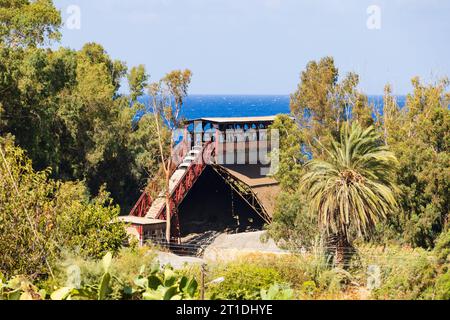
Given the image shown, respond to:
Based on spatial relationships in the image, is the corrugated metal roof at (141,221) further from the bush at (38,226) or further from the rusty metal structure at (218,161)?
the bush at (38,226)

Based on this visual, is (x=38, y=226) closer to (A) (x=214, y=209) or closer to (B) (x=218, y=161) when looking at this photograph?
(B) (x=218, y=161)

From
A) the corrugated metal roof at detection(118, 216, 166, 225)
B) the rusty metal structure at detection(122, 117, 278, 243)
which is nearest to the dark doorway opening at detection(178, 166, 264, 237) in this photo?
the rusty metal structure at detection(122, 117, 278, 243)

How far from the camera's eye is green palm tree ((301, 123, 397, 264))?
23016mm

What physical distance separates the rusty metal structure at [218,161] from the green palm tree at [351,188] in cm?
1366

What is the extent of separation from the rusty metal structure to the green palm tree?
13656mm

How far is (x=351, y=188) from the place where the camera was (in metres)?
23.0

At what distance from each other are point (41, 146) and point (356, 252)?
56.0ft

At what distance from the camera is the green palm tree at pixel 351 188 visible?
75.5ft

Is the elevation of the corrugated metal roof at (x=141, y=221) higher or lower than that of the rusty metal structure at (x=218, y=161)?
lower

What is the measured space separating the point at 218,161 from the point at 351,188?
51.9 ft

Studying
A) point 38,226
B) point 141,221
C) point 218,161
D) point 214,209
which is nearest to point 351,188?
point 38,226

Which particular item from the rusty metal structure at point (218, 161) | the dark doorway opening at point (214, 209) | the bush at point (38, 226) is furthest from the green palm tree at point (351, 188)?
the dark doorway opening at point (214, 209)

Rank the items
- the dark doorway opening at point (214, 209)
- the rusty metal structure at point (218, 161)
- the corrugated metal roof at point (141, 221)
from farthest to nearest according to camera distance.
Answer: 1. the dark doorway opening at point (214, 209)
2. the rusty metal structure at point (218, 161)
3. the corrugated metal roof at point (141, 221)
